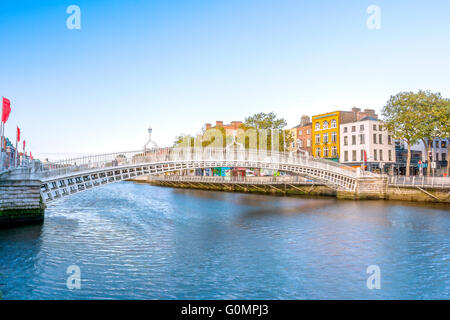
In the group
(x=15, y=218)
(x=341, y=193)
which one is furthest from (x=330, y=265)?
(x=341, y=193)

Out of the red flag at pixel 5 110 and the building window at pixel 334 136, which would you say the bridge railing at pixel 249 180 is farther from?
the red flag at pixel 5 110

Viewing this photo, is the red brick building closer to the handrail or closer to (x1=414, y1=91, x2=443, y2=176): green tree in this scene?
the handrail

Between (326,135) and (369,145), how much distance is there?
7.63 metres

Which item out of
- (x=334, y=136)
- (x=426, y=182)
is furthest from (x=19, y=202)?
(x=334, y=136)

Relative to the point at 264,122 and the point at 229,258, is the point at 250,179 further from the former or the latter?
the point at 229,258

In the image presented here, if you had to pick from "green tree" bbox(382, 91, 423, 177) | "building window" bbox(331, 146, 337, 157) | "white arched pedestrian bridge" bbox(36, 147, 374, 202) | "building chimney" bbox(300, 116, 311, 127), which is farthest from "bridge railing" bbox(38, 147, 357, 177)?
"building chimney" bbox(300, 116, 311, 127)

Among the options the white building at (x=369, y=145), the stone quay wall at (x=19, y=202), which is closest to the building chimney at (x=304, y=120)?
the white building at (x=369, y=145)

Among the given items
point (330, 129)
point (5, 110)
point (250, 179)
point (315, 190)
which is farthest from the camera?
point (330, 129)

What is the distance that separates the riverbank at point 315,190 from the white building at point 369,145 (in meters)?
8.43

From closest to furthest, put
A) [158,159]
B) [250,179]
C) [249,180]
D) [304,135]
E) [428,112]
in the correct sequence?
[158,159]
[428,112]
[249,180]
[250,179]
[304,135]

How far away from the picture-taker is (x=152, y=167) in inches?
974
